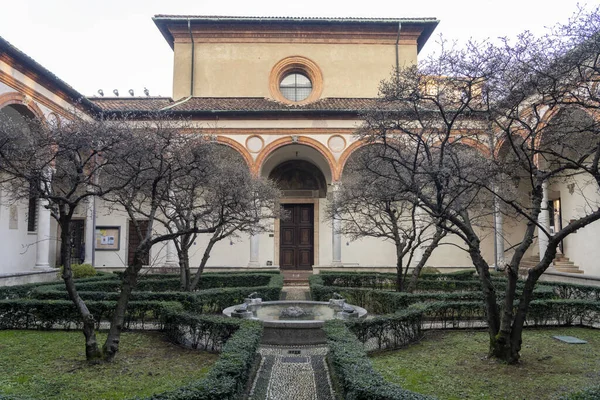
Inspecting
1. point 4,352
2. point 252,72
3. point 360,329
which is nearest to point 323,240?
point 252,72

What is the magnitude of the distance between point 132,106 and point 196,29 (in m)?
5.06

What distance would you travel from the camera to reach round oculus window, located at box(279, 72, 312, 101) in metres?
20.6

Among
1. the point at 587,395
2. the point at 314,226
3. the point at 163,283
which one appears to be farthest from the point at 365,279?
the point at 587,395

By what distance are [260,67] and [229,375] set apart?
699 inches

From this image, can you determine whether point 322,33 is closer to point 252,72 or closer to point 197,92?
point 252,72

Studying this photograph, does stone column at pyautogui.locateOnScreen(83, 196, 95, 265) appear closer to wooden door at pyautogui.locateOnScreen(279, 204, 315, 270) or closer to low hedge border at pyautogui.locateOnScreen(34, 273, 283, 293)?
low hedge border at pyautogui.locateOnScreen(34, 273, 283, 293)

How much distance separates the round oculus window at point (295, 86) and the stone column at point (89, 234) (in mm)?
9345

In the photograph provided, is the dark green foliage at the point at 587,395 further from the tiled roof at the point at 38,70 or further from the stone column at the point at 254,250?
the stone column at the point at 254,250

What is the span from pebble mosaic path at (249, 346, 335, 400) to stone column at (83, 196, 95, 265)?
12468 mm

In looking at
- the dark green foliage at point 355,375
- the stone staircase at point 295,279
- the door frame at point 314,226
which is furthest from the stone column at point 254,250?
the dark green foliage at point 355,375

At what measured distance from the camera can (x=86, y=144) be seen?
6.49m

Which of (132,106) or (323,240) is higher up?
(132,106)

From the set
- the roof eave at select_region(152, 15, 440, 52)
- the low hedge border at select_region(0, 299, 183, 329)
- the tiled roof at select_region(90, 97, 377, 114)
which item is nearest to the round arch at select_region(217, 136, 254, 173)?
the tiled roof at select_region(90, 97, 377, 114)

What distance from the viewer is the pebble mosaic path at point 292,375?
16.7 feet
